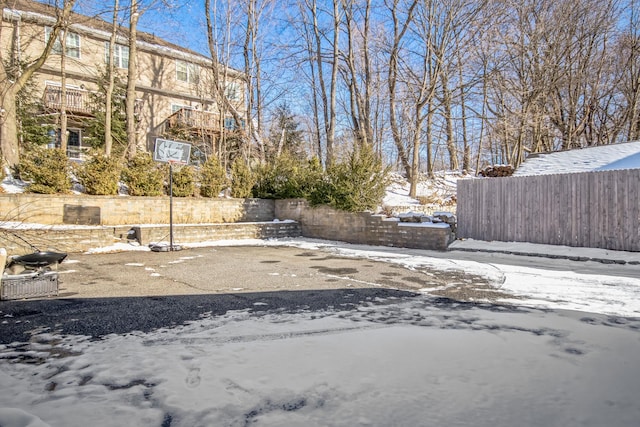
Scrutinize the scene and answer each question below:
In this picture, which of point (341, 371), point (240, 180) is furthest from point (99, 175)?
point (341, 371)

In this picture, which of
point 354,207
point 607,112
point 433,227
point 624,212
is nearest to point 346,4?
point 354,207

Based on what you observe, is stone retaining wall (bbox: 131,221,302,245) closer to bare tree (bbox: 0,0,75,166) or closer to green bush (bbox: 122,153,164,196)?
green bush (bbox: 122,153,164,196)

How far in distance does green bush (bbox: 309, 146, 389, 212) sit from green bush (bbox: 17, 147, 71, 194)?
7716 mm

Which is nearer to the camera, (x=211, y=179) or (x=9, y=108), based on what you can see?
(x=9, y=108)

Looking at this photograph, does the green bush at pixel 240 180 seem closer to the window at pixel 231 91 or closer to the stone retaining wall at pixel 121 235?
the stone retaining wall at pixel 121 235

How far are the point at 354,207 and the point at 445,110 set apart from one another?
415 inches

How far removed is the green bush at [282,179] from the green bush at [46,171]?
20.6ft

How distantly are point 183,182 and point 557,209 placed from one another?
11.1m

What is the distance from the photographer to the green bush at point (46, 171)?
9773 mm

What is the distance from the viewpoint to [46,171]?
982 centimetres

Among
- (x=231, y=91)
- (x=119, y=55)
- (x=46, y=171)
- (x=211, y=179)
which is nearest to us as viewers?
(x=46, y=171)

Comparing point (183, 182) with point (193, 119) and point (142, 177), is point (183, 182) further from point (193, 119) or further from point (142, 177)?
point (193, 119)

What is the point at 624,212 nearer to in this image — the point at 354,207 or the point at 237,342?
the point at 354,207

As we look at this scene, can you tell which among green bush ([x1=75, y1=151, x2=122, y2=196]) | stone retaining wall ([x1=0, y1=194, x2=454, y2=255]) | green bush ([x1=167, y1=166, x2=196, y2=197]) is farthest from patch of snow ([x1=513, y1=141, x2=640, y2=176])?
green bush ([x1=75, y1=151, x2=122, y2=196])
